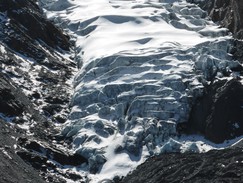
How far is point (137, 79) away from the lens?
66.2m

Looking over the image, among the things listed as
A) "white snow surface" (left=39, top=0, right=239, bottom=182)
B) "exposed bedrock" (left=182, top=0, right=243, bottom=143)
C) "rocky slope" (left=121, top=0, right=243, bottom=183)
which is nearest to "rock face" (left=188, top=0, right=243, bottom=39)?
"white snow surface" (left=39, top=0, right=239, bottom=182)

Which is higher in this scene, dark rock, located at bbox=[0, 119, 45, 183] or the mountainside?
dark rock, located at bbox=[0, 119, 45, 183]

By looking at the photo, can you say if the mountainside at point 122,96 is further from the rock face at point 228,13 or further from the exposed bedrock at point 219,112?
the rock face at point 228,13

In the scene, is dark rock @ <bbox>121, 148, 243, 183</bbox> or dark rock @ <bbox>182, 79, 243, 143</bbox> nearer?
dark rock @ <bbox>121, 148, 243, 183</bbox>

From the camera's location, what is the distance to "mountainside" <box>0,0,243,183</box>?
54.3m

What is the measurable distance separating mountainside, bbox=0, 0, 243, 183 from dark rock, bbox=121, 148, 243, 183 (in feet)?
0.29

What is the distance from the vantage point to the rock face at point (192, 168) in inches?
1984

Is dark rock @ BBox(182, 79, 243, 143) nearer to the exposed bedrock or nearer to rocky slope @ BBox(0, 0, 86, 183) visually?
the exposed bedrock

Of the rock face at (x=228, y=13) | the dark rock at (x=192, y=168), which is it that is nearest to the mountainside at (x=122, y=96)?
the dark rock at (x=192, y=168)

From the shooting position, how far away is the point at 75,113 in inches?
2485

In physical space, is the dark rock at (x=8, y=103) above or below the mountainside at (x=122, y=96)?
above

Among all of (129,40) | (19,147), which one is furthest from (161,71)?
(19,147)

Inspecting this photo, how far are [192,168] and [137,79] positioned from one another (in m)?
16.7

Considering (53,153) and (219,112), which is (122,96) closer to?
(219,112)
